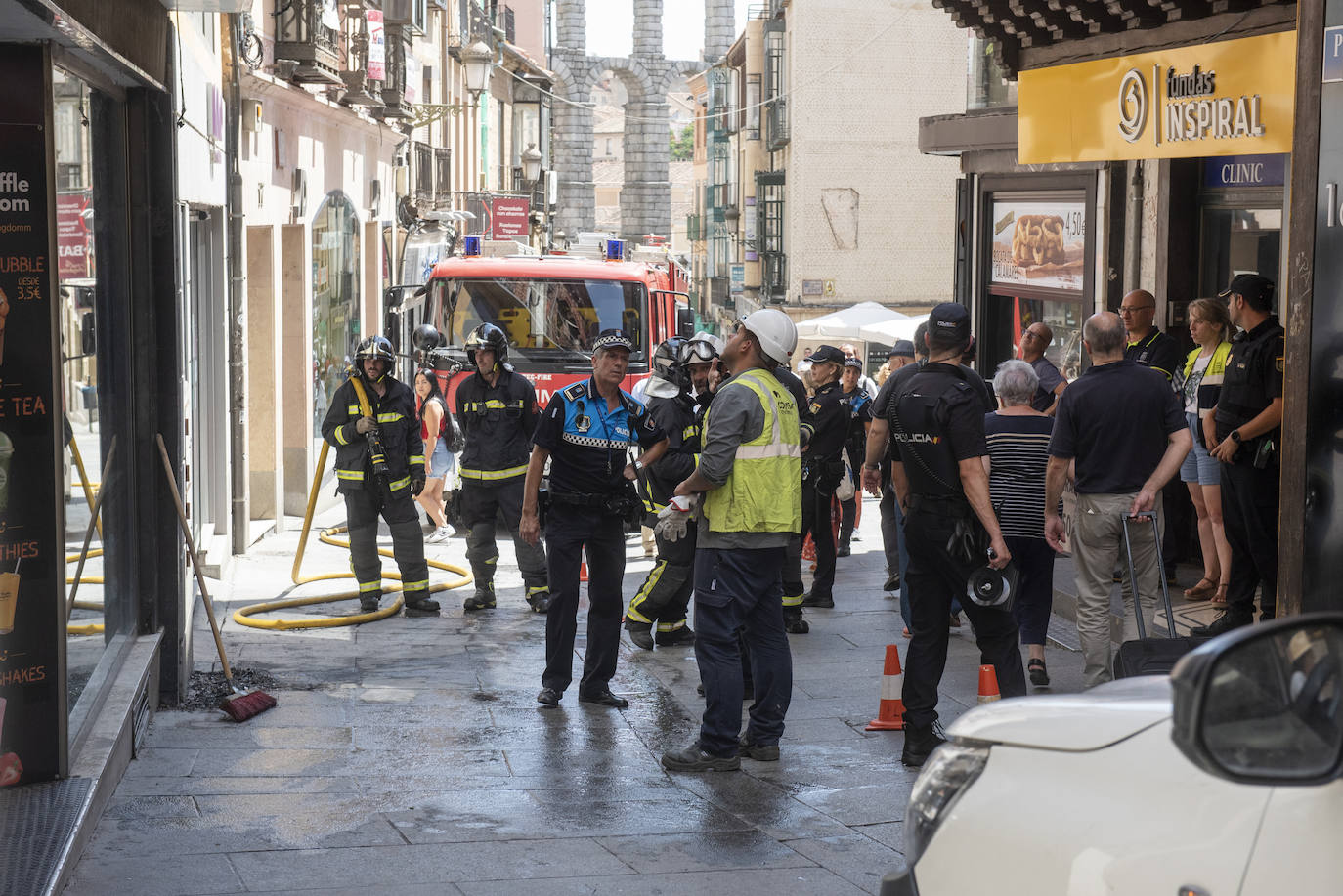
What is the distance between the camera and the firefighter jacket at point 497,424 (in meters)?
→ 11.0

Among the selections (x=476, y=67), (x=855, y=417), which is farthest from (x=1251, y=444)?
(x=476, y=67)

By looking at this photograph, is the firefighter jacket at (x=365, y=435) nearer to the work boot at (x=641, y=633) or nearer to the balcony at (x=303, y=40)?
the work boot at (x=641, y=633)

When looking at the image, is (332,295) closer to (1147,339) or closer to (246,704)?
(1147,339)

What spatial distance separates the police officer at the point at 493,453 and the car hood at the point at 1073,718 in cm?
800

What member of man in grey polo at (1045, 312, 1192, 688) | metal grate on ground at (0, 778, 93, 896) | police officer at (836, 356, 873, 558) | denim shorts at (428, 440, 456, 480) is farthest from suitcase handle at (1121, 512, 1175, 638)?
denim shorts at (428, 440, 456, 480)

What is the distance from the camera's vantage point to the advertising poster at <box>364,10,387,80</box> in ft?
65.4

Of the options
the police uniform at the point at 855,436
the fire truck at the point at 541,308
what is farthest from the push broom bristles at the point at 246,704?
the fire truck at the point at 541,308

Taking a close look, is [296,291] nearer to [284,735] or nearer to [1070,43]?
[1070,43]

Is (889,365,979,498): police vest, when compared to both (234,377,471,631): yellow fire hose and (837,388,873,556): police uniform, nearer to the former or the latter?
(837,388,873,556): police uniform

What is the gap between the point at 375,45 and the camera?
66.3ft

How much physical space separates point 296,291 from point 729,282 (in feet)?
140

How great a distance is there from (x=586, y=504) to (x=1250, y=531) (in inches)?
134

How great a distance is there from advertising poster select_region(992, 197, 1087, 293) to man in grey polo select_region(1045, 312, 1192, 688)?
4.85m

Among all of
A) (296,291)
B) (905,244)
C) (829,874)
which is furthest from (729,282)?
(829,874)
